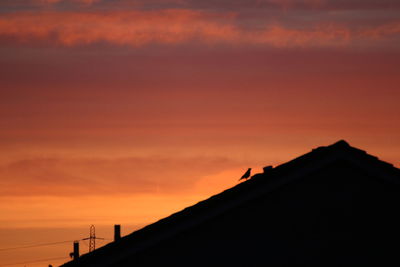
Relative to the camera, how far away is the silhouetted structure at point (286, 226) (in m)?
15.6

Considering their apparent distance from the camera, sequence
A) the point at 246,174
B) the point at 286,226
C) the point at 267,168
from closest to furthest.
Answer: the point at 286,226
the point at 267,168
the point at 246,174

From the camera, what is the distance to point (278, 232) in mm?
15703

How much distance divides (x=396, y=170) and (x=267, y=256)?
3128mm

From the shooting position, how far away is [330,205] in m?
15.8

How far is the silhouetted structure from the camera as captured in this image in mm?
15648

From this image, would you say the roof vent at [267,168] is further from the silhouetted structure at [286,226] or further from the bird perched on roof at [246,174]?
the bird perched on roof at [246,174]

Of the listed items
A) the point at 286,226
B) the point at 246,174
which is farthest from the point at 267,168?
the point at 246,174

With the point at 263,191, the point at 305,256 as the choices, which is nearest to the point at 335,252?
the point at 305,256

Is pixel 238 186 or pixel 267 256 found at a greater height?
pixel 238 186

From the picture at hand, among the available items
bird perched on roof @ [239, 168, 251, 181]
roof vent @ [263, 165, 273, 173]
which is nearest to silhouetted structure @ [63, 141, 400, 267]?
roof vent @ [263, 165, 273, 173]

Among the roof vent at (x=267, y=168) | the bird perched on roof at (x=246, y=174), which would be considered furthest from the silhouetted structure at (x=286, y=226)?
the bird perched on roof at (x=246, y=174)

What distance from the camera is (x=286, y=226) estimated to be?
1572 centimetres

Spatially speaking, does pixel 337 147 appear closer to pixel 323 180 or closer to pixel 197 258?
pixel 323 180

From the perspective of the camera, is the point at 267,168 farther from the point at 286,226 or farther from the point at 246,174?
the point at 246,174
